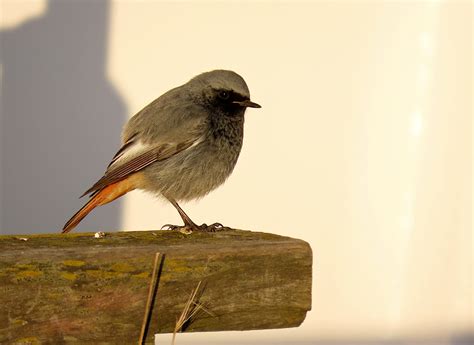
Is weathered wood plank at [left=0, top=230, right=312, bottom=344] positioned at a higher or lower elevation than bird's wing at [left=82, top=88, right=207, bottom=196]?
A: lower

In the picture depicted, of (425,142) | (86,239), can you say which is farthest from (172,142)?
(425,142)

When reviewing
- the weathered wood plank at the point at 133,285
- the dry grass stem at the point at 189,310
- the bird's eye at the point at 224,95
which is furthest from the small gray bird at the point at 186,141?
the dry grass stem at the point at 189,310

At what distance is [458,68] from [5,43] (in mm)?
3389

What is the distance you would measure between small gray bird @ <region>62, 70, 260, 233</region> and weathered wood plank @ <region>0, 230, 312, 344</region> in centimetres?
202

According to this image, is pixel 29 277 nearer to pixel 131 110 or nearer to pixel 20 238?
pixel 20 238

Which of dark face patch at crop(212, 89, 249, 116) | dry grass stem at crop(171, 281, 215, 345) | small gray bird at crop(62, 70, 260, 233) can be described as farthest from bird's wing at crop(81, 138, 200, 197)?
dry grass stem at crop(171, 281, 215, 345)

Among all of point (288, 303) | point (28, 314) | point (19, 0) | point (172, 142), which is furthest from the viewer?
point (19, 0)

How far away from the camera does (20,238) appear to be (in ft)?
7.82

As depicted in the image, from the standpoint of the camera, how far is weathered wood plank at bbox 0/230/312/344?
1.95 m

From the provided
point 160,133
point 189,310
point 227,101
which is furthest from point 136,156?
point 189,310

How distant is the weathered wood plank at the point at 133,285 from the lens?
1.95m

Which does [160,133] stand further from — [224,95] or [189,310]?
[189,310]

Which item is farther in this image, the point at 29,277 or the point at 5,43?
the point at 5,43

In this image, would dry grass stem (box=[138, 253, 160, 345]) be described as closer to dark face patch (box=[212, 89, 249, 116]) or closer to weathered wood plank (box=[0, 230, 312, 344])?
weathered wood plank (box=[0, 230, 312, 344])
